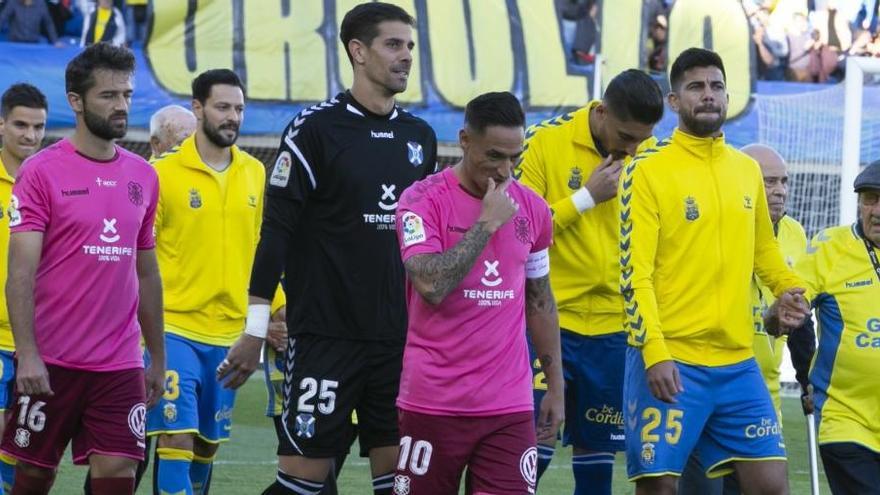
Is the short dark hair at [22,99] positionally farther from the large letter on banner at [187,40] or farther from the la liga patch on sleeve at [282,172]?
the large letter on banner at [187,40]

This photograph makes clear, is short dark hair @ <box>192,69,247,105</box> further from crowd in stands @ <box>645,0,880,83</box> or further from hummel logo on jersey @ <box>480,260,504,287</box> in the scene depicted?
crowd in stands @ <box>645,0,880,83</box>

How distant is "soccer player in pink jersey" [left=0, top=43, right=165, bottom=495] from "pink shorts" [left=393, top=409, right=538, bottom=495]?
1.54 meters

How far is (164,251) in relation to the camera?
8711mm

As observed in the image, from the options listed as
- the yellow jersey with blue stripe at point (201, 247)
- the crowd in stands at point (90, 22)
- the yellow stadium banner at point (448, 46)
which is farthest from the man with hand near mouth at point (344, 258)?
the crowd in stands at point (90, 22)

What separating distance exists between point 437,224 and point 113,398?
186cm

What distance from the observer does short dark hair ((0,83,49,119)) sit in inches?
356

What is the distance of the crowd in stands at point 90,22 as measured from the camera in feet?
62.9

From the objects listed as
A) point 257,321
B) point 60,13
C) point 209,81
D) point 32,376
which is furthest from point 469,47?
point 32,376

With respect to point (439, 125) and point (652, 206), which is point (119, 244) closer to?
point (652, 206)

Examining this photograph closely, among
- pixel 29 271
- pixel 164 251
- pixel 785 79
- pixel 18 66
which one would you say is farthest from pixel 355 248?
pixel 785 79

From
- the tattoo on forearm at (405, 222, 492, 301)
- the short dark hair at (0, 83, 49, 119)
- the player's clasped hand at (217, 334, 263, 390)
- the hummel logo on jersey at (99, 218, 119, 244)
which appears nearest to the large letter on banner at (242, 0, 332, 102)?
the short dark hair at (0, 83, 49, 119)

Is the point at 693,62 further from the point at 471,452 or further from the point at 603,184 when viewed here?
the point at 471,452

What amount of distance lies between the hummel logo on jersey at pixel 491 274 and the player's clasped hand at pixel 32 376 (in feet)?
6.31

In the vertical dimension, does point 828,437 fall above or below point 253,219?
below
